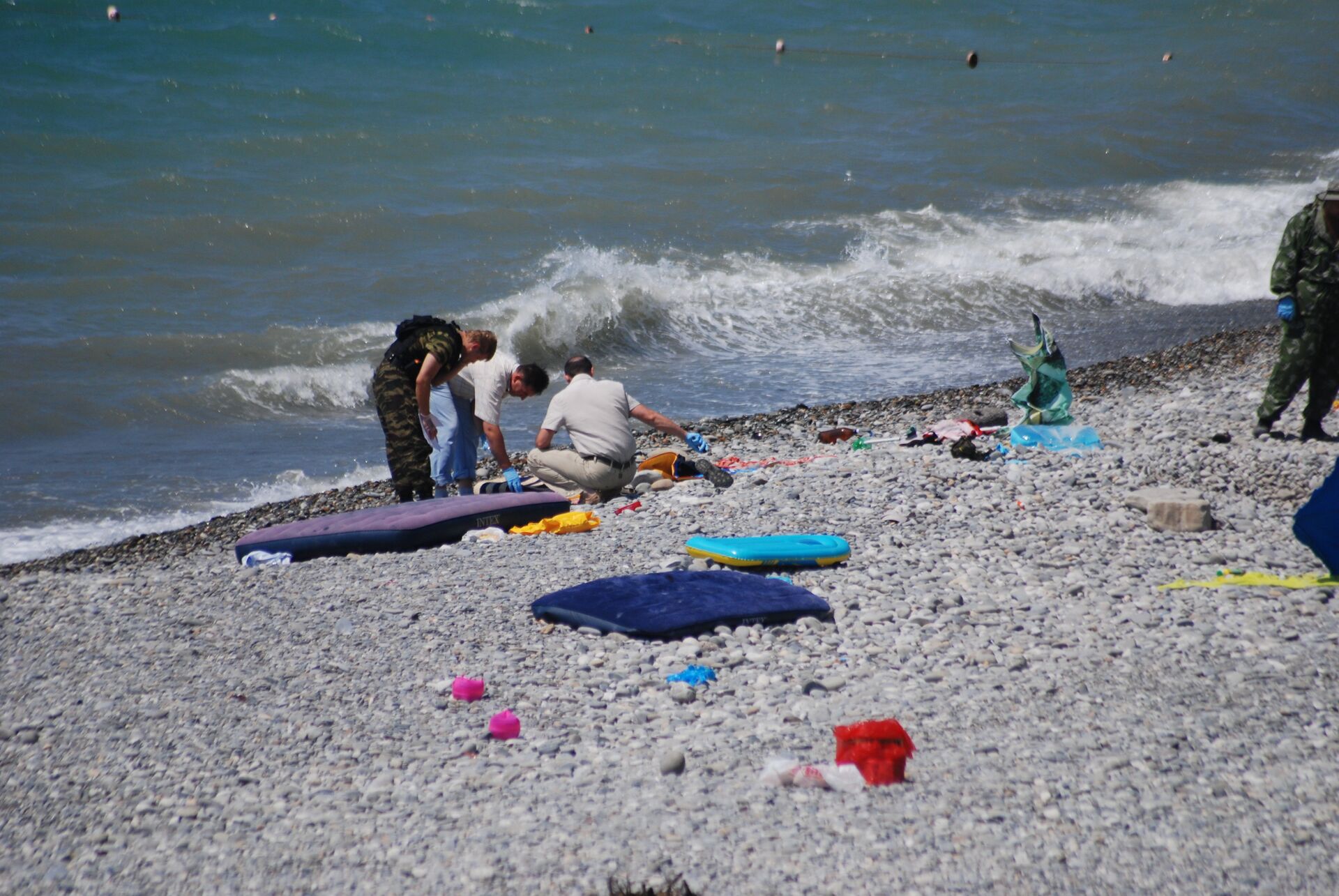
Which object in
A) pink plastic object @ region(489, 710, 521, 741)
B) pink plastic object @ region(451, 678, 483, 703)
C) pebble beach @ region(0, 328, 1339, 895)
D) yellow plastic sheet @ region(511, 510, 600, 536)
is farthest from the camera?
yellow plastic sheet @ region(511, 510, 600, 536)

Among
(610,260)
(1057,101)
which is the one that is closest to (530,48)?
(1057,101)

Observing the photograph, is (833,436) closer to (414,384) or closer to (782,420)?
(782,420)

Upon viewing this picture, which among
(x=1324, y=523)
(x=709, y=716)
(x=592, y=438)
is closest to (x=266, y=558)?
(x=592, y=438)

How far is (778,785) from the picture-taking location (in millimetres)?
3508

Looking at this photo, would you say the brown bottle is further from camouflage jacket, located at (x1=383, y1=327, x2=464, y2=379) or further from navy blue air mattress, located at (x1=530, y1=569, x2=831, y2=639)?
navy blue air mattress, located at (x1=530, y1=569, x2=831, y2=639)

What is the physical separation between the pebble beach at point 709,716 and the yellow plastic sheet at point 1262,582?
0.30 feet

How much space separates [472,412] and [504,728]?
4.41 meters

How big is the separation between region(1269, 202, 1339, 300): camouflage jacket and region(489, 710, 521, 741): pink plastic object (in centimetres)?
569

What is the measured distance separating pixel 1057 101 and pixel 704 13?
37.6ft

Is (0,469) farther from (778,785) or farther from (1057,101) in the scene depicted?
A: (1057,101)

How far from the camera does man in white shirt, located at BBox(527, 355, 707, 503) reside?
7.80 meters

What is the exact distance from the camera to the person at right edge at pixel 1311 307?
7.26 m

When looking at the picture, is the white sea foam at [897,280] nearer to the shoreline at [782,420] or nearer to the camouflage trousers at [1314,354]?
the shoreline at [782,420]

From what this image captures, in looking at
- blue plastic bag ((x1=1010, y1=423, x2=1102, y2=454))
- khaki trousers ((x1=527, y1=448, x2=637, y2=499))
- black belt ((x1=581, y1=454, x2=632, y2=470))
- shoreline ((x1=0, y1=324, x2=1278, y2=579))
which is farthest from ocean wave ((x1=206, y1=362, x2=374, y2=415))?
blue plastic bag ((x1=1010, y1=423, x2=1102, y2=454))
